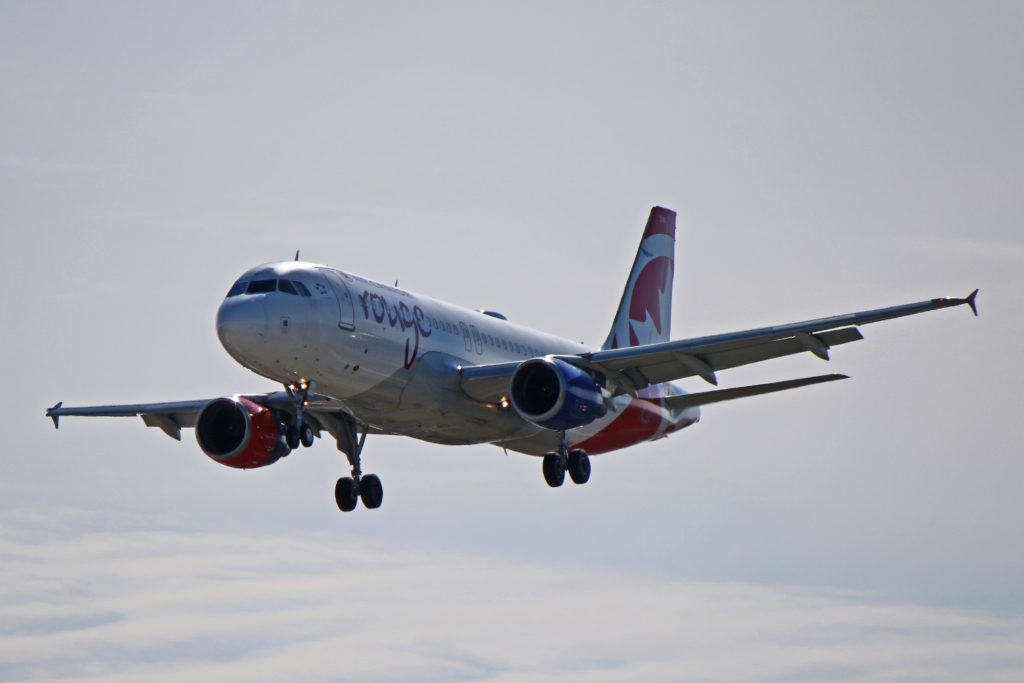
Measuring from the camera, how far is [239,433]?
4109 cm

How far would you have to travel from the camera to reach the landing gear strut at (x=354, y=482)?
41.6m

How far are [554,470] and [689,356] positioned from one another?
5935 millimetres

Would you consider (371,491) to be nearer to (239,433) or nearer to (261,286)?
(239,433)

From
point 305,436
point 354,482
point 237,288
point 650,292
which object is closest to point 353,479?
point 354,482

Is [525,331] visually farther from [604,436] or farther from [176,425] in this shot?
[176,425]

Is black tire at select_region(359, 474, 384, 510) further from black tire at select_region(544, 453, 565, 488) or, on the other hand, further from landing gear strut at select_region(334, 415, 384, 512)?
black tire at select_region(544, 453, 565, 488)

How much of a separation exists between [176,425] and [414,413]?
11.0 m

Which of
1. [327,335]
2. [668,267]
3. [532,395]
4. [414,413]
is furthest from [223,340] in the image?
[668,267]

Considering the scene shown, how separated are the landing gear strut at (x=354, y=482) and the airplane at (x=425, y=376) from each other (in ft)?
0.13

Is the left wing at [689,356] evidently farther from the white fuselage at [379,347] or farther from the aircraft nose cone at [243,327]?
the aircraft nose cone at [243,327]

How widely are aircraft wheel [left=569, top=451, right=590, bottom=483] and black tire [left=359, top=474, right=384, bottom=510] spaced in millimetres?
5468

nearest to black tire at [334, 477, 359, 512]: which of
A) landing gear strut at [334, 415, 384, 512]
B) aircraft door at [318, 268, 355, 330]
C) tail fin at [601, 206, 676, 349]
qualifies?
landing gear strut at [334, 415, 384, 512]

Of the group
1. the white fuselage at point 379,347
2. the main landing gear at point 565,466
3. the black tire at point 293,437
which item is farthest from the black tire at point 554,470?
the black tire at point 293,437

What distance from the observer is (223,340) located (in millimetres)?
33562
